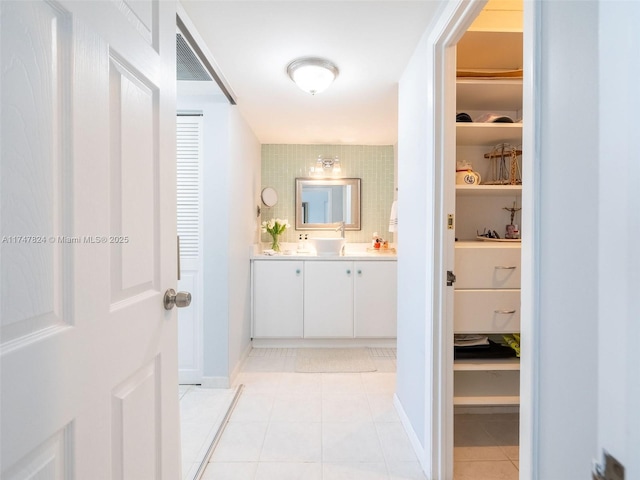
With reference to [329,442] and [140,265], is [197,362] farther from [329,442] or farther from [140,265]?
[140,265]

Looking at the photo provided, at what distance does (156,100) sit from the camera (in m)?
0.91

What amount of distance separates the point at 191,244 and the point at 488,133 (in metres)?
2.10

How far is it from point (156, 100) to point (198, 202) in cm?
154

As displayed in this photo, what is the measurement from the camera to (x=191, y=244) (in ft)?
7.86

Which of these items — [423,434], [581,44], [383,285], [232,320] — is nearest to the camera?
[581,44]

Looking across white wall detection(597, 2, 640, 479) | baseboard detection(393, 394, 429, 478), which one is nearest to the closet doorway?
baseboard detection(393, 394, 429, 478)

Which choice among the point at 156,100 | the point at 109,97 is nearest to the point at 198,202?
the point at 156,100

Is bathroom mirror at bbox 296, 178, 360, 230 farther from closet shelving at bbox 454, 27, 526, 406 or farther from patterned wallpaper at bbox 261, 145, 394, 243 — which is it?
closet shelving at bbox 454, 27, 526, 406

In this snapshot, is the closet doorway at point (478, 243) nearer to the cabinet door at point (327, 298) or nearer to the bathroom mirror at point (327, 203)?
the cabinet door at point (327, 298)

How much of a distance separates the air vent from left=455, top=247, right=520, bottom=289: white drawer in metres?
1.77

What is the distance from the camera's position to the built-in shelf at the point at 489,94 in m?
1.66

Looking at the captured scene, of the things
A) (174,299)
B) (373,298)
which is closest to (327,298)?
(373,298)

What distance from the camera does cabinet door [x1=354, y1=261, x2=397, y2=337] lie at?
10.4ft

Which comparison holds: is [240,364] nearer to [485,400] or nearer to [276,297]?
[276,297]
